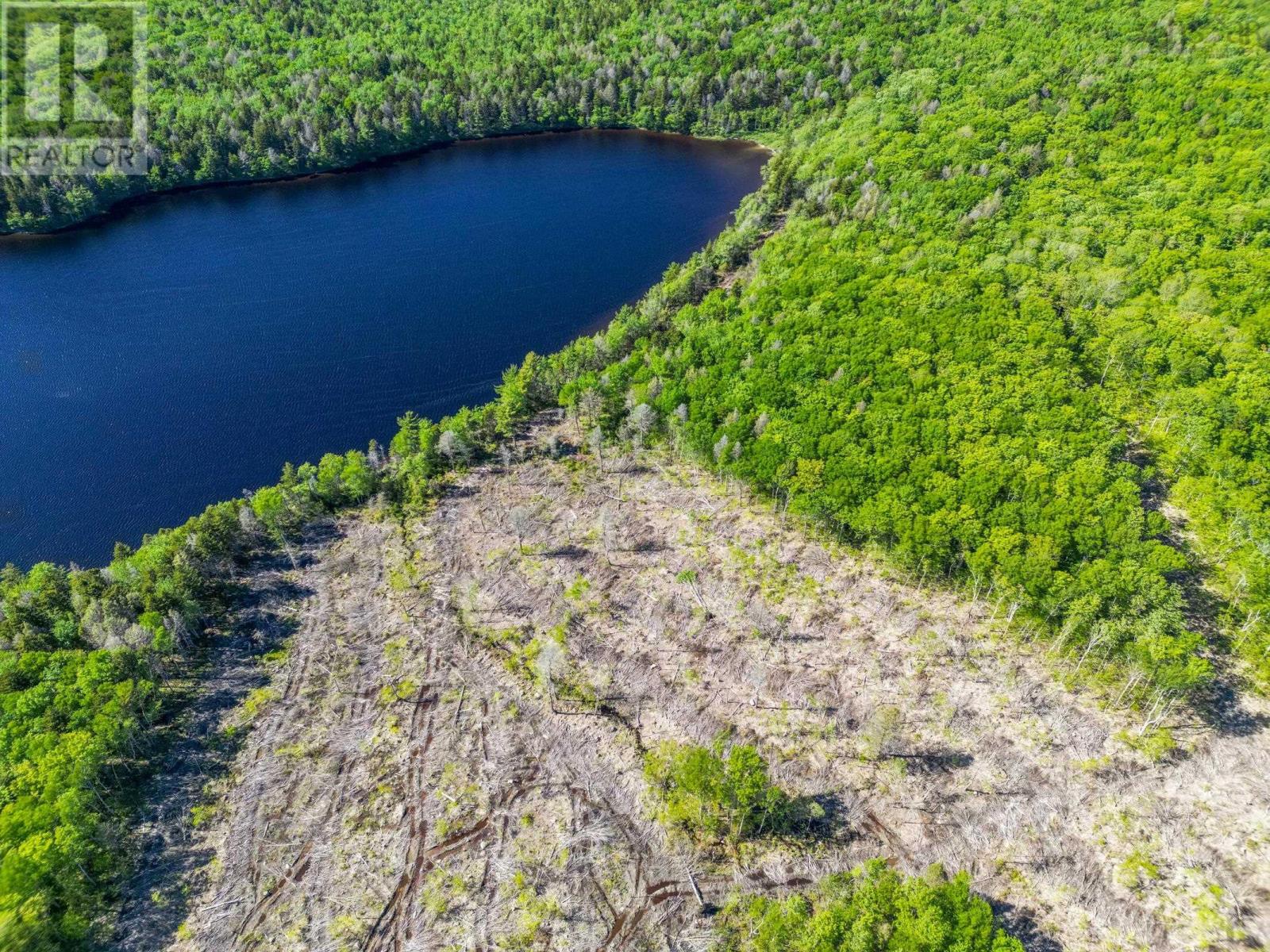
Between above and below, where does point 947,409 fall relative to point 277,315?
above

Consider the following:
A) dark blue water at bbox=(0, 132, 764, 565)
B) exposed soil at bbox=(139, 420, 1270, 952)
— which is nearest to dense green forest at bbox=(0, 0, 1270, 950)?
exposed soil at bbox=(139, 420, 1270, 952)

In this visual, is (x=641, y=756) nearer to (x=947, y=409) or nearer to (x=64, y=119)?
(x=947, y=409)

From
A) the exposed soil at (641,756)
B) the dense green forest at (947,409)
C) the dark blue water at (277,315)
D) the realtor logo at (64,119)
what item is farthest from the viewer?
the realtor logo at (64,119)

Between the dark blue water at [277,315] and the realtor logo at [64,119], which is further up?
the realtor logo at [64,119]

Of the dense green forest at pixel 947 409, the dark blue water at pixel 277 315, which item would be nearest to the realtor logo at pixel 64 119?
the dense green forest at pixel 947 409

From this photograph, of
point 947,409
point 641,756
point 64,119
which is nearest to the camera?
point 641,756

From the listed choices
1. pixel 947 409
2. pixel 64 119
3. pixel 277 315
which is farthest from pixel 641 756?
pixel 64 119

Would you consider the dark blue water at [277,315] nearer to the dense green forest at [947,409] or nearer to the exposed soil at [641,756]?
the dense green forest at [947,409]
